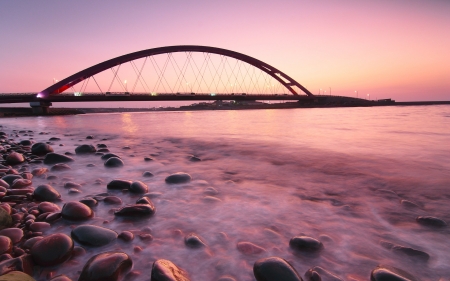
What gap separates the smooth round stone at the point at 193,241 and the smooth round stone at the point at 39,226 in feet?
3.52

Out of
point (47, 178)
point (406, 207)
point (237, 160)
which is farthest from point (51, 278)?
point (237, 160)

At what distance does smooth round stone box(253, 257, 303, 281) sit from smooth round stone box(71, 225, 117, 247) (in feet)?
3.34

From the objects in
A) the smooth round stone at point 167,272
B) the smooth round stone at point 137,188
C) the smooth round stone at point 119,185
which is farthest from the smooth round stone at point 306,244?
the smooth round stone at point 119,185

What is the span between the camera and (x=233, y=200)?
95.4 inches

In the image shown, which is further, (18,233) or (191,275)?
(18,233)

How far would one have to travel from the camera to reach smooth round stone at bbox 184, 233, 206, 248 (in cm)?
156

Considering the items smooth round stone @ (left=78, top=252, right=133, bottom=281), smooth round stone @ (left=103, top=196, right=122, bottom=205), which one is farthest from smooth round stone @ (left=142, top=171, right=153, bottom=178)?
smooth round stone @ (left=78, top=252, right=133, bottom=281)

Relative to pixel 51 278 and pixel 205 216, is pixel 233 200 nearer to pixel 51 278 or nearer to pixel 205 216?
pixel 205 216

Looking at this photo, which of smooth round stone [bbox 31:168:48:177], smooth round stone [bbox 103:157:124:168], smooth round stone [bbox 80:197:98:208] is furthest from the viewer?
smooth round stone [bbox 103:157:124:168]

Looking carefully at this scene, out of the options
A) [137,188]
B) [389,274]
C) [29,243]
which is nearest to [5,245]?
[29,243]

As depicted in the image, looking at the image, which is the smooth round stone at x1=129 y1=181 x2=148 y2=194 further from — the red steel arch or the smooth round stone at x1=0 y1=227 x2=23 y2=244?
the red steel arch

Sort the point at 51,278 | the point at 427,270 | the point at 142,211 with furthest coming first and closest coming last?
1. the point at 142,211
2. the point at 427,270
3. the point at 51,278

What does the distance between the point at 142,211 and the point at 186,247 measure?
667 millimetres

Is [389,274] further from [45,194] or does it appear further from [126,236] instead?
[45,194]
